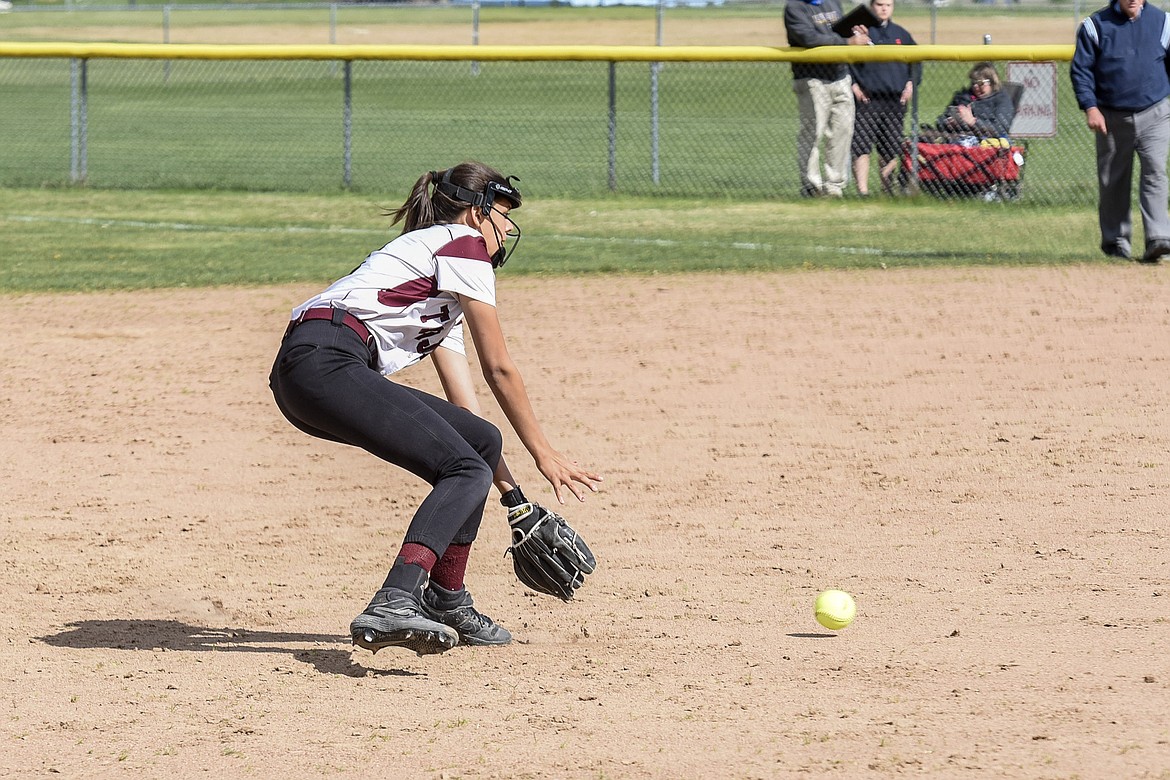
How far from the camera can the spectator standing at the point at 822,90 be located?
14.9 meters

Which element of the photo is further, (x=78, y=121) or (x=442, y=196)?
(x=78, y=121)

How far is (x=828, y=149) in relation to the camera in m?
15.4

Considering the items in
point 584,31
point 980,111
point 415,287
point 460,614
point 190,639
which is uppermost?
point 415,287

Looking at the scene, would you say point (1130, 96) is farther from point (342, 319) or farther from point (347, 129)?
point (342, 319)

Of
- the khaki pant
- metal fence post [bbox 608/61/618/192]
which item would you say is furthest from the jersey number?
metal fence post [bbox 608/61/618/192]

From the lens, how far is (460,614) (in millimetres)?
4980

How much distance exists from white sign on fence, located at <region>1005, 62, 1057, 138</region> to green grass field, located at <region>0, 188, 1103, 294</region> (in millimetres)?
1093

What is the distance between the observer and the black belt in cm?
466

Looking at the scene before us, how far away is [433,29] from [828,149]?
25.0 m

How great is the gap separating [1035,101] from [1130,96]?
441 centimetres

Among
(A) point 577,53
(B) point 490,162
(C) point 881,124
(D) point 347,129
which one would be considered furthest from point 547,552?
(B) point 490,162

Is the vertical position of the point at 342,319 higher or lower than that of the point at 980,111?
higher

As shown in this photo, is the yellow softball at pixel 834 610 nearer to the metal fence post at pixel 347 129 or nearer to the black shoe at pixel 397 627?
the black shoe at pixel 397 627

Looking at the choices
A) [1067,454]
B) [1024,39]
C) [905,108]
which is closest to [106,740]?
[1067,454]
